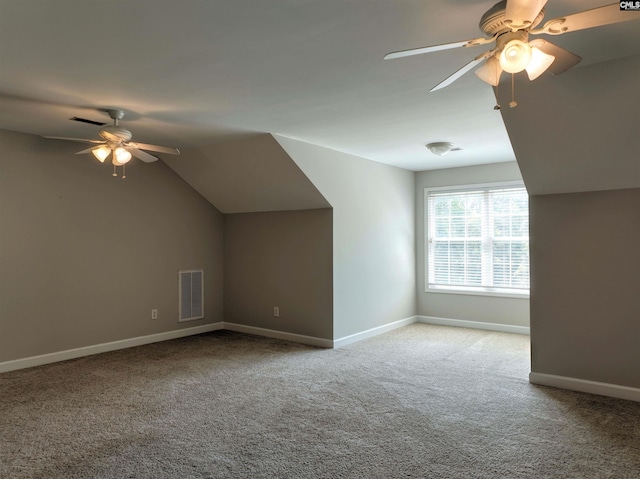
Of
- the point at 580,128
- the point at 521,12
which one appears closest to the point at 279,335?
the point at 580,128

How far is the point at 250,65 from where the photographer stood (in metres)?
2.71

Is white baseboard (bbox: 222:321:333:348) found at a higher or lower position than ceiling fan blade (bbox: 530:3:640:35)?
lower

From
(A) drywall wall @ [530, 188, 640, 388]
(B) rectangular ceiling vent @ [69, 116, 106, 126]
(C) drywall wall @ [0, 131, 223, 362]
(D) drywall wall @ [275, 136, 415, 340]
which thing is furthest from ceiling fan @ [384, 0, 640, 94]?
(C) drywall wall @ [0, 131, 223, 362]

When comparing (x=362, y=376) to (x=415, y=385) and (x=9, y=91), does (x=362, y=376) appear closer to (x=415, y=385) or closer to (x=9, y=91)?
(x=415, y=385)

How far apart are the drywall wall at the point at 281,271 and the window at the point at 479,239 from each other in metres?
2.15

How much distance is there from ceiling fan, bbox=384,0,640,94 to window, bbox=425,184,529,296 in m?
4.13

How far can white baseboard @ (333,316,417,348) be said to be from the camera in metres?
5.25

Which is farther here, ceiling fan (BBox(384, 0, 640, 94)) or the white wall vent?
the white wall vent

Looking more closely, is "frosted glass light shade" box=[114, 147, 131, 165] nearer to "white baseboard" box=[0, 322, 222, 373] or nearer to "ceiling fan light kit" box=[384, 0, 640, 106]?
"white baseboard" box=[0, 322, 222, 373]

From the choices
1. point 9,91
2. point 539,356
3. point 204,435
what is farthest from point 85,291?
point 539,356

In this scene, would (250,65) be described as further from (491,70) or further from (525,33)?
(525,33)

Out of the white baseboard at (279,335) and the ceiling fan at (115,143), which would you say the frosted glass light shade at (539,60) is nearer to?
the ceiling fan at (115,143)

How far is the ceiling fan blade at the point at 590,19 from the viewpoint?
163 centimetres

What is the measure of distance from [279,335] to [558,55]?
14.7ft
